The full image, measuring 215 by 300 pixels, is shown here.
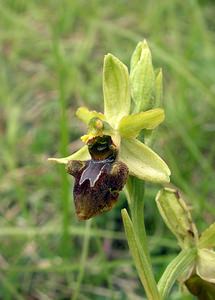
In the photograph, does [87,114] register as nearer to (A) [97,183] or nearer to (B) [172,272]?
(A) [97,183]

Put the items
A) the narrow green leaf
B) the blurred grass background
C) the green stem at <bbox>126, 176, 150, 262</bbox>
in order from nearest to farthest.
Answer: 1. the narrow green leaf
2. the green stem at <bbox>126, 176, 150, 262</bbox>
3. the blurred grass background

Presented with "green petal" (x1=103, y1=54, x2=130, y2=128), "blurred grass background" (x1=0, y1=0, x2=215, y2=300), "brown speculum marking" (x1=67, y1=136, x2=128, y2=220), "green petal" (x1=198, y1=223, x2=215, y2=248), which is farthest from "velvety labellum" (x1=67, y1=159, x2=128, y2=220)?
"blurred grass background" (x1=0, y1=0, x2=215, y2=300)

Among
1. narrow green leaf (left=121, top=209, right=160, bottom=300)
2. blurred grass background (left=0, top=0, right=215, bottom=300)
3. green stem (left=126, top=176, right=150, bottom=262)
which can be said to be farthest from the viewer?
blurred grass background (left=0, top=0, right=215, bottom=300)

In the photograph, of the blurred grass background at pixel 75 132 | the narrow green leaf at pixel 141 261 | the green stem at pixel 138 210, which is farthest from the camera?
the blurred grass background at pixel 75 132

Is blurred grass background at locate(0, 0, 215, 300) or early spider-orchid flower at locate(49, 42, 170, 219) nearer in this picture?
early spider-orchid flower at locate(49, 42, 170, 219)

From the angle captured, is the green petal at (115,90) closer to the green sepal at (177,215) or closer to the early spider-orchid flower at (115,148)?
the early spider-orchid flower at (115,148)

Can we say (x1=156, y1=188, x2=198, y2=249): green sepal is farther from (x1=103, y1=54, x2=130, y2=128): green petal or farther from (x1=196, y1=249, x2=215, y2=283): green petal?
(x1=103, y1=54, x2=130, y2=128): green petal

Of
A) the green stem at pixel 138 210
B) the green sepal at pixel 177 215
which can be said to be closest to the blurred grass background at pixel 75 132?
the green sepal at pixel 177 215
